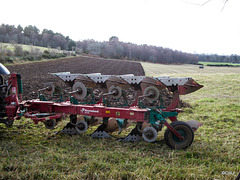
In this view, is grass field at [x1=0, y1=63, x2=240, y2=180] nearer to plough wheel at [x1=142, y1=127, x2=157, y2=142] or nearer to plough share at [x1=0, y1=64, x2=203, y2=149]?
plough wheel at [x1=142, y1=127, x2=157, y2=142]

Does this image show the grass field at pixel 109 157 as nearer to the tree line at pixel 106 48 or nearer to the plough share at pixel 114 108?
the plough share at pixel 114 108

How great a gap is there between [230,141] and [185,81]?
6.74 ft

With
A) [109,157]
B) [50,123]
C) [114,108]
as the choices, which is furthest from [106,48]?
[109,157]

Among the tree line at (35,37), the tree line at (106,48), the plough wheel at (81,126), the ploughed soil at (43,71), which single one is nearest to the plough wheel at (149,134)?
the plough wheel at (81,126)

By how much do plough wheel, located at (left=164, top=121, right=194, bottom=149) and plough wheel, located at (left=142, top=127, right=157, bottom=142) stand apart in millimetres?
276

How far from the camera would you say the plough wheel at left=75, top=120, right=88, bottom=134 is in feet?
18.3

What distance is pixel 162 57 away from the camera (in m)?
76.1

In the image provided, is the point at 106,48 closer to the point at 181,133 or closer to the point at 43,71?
the point at 43,71

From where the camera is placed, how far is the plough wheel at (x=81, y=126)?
5580mm

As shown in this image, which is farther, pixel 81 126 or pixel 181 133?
pixel 81 126

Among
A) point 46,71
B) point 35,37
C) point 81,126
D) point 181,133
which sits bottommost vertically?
point 81,126

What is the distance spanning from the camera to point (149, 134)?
16.1 feet

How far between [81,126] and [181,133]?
2608 millimetres

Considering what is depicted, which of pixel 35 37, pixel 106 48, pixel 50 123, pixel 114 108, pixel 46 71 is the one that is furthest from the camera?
pixel 35 37
